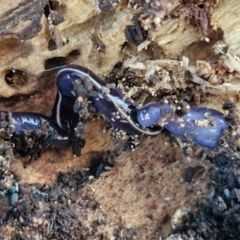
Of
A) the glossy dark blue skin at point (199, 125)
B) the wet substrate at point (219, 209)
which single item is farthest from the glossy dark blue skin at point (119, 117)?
the wet substrate at point (219, 209)

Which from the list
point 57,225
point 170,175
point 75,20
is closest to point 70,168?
point 57,225

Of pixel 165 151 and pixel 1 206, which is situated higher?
pixel 1 206

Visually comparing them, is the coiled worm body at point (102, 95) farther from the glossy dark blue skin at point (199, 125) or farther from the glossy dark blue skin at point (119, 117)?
the glossy dark blue skin at point (199, 125)

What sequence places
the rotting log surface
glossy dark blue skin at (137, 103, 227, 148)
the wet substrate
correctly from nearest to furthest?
the wet substrate → the rotting log surface → glossy dark blue skin at (137, 103, 227, 148)

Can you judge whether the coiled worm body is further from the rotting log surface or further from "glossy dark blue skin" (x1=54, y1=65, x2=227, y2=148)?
the rotting log surface

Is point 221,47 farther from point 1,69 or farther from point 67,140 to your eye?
point 1,69

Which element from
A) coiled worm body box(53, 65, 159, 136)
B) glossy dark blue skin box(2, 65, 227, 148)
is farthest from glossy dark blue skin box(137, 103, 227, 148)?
coiled worm body box(53, 65, 159, 136)

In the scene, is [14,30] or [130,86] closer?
[14,30]

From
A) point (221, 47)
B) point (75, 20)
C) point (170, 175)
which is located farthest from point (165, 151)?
point (75, 20)

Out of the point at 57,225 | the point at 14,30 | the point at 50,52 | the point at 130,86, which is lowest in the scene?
the point at 57,225
